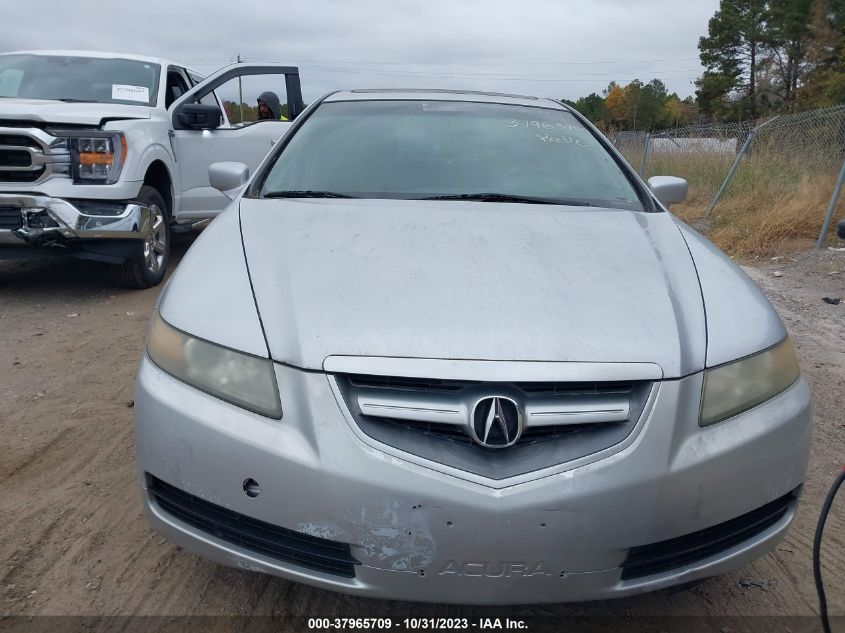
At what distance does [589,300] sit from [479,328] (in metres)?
0.34

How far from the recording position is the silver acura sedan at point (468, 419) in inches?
60.2

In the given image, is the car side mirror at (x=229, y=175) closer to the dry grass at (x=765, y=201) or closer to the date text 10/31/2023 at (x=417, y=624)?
the date text 10/31/2023 at (x=417, y=624)

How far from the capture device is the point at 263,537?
65.6 inches

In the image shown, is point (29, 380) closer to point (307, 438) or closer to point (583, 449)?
point (307, 438)

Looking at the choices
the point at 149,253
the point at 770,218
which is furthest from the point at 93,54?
the point at 770,218

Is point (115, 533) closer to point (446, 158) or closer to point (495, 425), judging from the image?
point (495, 425)

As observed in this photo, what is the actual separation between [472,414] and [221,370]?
626 mm

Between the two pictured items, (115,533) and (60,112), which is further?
(60,112)

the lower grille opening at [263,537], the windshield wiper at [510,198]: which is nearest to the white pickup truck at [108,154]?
the windshield wiper at [510,198]

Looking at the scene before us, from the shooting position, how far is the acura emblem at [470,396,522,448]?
5.04 ft

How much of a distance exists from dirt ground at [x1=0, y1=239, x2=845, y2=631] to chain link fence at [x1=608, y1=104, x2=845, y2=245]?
5786 mm

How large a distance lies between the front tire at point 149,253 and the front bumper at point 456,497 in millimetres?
3877

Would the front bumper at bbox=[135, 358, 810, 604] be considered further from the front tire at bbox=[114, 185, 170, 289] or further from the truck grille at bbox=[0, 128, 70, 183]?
the front tire at bbox=[114, 185, 170, 289]

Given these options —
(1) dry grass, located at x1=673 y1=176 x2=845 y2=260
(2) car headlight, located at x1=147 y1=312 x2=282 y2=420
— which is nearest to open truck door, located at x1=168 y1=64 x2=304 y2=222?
(2) car headlight, located at x1=147 y1=312 x2=282 y2=420
